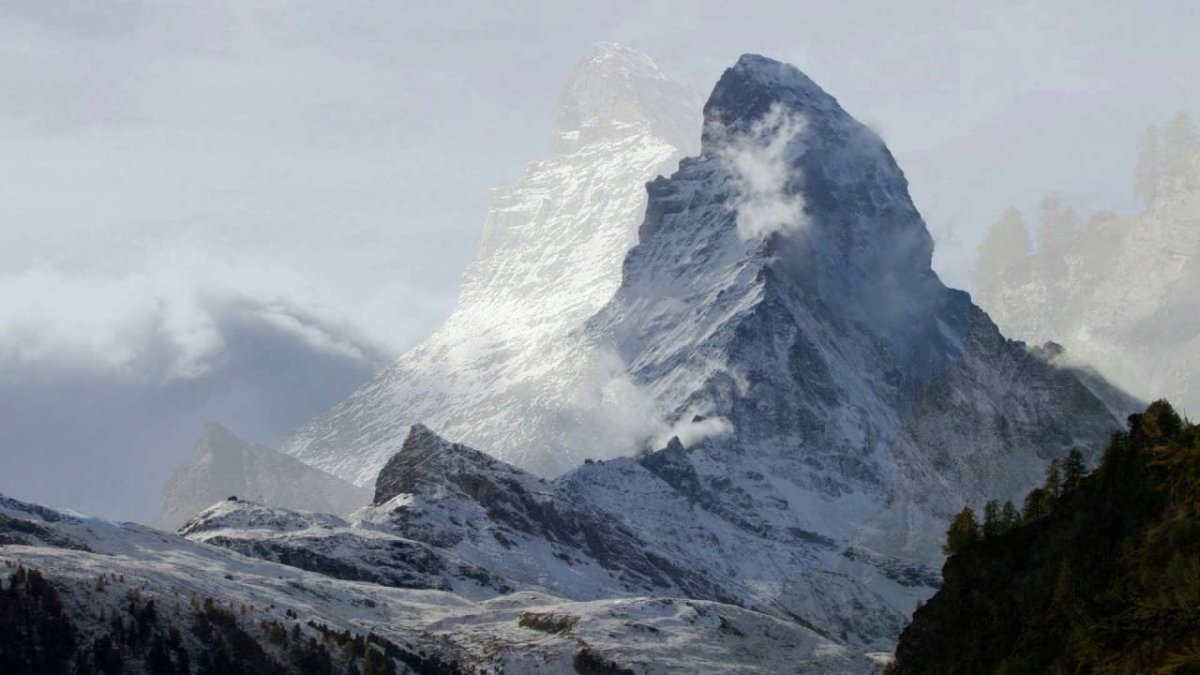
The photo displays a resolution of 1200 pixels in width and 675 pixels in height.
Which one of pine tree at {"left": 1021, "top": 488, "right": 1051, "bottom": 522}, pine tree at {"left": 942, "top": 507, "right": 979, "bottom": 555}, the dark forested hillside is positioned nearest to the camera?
the dark forested hillside

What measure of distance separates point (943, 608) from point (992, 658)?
20.4 meters

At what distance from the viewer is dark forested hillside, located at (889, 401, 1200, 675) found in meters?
86.9

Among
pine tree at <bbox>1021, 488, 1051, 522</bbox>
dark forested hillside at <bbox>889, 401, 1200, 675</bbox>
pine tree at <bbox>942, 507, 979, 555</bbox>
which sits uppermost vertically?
pine tree at <bbox>1021, 488, 1051, 522</bbox>

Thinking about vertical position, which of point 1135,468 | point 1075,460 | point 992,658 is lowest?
point 992,658

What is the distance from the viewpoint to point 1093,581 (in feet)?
465

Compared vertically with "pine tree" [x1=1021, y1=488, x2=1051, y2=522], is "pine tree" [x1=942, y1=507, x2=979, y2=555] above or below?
below

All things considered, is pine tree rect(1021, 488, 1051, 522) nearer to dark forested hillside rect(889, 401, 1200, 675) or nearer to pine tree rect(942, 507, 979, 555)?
dark forested hillside rect(889, 401, 1200, 675)

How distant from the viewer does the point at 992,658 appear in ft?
516

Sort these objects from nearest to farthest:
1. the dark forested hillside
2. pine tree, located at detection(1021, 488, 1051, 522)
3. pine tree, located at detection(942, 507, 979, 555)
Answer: the dark forested hillside, pine tree, located at detection(942, 507, 979, 555), pine tree, located at detection(1021, 488, 1051, 522)

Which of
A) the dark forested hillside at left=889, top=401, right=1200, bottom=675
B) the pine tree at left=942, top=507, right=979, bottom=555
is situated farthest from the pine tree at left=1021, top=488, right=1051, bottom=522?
the pine tree at left=942, top=507, right=979, bottom=555

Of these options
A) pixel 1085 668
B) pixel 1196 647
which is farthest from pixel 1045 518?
pixel 1196 647

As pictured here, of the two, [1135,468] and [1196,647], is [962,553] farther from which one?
[1196,647]

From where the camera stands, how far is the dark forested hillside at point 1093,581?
285 feet

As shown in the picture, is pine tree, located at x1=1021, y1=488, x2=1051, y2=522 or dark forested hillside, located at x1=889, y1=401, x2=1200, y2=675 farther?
pine tree, located at x1=1021, y1=488, x2=1051, y2=522
